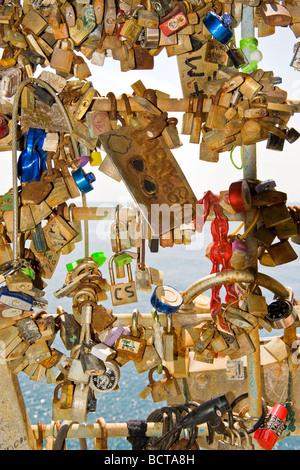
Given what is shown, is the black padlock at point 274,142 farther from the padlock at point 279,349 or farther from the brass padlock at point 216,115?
the padlock at point 279,349

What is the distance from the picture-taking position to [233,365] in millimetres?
1346

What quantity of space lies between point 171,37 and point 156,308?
2.12 feet

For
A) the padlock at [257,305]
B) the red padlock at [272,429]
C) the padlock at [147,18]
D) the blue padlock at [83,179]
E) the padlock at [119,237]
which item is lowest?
the red padlock at [272,429]

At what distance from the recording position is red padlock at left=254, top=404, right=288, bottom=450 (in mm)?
1245

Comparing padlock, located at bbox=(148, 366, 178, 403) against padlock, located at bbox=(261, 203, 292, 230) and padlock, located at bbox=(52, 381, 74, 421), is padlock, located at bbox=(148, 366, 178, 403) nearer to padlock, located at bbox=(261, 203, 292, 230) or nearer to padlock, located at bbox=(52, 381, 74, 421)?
padlock, located at bbox=(52, 381, 74, 421)

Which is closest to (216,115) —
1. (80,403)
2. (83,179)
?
(83,179)

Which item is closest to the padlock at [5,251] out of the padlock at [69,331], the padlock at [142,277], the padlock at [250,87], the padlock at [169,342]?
the padlock at [69,331]

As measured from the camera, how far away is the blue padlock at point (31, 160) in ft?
3.98

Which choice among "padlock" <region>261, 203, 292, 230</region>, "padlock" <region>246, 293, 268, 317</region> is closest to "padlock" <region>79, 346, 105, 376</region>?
"padlock" <region>246, 293, 268, 317</region>

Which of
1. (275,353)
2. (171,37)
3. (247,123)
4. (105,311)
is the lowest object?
→ (275,353)

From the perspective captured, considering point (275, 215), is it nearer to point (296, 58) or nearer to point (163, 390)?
point (296, 58)

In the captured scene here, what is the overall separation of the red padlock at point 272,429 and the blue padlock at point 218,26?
0.94 m

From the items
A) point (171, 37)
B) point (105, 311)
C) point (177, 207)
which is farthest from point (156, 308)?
point (171, 37)

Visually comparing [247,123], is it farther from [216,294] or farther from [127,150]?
[216,294]
